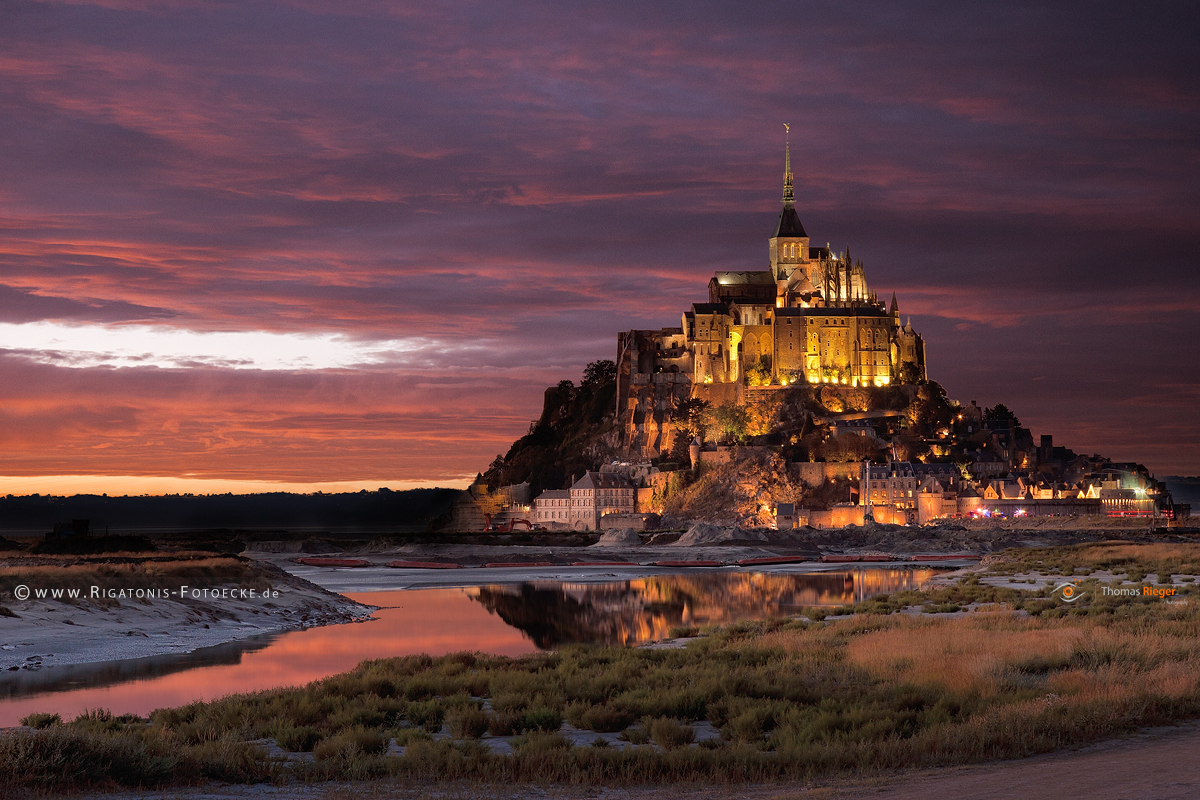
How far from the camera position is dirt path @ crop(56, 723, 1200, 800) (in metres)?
12.4

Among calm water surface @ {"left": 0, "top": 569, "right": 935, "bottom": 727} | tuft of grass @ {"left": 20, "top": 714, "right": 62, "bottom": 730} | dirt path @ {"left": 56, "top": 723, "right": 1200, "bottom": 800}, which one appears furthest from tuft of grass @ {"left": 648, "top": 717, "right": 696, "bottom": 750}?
calm water surface @ {"left": 0, "top": 569, "right": 935, "bottom": 727}

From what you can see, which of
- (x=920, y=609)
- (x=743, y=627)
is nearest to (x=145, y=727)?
(x=743, y=627)

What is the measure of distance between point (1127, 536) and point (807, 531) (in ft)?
111

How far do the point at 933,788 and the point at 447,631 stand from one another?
2749 cm

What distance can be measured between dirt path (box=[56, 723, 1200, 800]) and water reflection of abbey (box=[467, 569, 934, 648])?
2021 cm

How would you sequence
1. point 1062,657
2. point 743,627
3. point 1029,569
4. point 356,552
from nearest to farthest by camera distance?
1. point 1062,657
2. point 743,627
3. point 1029,569
4. point 356,552

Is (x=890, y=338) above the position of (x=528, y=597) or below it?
above

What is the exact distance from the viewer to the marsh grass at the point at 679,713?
47.4 feet

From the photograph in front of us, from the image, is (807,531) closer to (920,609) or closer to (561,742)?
(920,609)

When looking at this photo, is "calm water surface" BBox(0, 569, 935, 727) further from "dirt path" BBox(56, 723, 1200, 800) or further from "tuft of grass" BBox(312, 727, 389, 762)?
"dirt path" BBox(56, 723, 1200, 800)

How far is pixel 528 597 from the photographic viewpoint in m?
57.4

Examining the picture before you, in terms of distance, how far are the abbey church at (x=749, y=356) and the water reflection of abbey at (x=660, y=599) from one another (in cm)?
8543

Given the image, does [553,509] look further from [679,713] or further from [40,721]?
[40,721]

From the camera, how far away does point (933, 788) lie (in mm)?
13023
